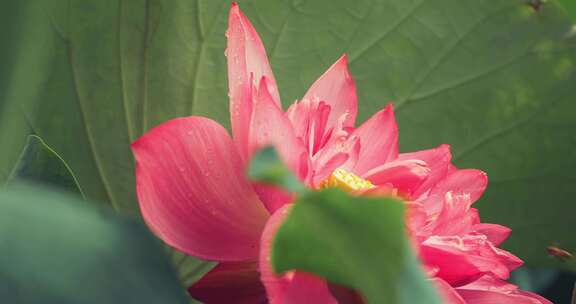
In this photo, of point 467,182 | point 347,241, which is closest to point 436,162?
point 467,182

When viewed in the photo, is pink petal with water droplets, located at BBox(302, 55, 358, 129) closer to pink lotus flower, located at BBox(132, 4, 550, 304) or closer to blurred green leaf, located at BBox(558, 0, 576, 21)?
pink lotus flower, located at BBox(132, 4, 550, 304)

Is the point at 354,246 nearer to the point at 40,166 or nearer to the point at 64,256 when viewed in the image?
the point at 64,256

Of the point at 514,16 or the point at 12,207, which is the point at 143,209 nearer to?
the point at 12,207

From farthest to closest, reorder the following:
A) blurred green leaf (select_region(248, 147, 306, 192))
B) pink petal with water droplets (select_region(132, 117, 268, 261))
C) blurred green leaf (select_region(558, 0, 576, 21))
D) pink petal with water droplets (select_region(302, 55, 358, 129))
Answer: blurred green leaf (select_region(558, 0, 576, 21)) < pink petal with water droplets (select_region(302, 55, 358, 129)) < pink petal with water droplets (select_region(132, 117, 268, 261)) < blurred green leaf (select_region(248, 147, 306, 192))

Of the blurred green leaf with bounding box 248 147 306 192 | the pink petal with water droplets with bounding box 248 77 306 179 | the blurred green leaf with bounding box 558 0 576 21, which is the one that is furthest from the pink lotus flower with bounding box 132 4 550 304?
the blurred green leaf with bounding box 558 0 576 21

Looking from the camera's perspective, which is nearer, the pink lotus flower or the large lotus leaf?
the pink lotus flower

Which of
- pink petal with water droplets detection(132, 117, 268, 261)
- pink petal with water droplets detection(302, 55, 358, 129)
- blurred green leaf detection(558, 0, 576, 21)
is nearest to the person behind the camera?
pink petal with water droplets detection(132, 117, 268, 261)

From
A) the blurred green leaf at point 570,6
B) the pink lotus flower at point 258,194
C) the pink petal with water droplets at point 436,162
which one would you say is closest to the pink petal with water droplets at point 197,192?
the pink lotus flower at point 258,194
